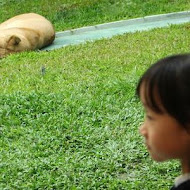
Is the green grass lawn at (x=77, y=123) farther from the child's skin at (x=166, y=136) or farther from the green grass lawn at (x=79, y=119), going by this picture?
the child's skin at (x=166, y=136)

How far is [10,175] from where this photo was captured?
4.35 m

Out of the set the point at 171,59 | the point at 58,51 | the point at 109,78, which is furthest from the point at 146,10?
the point at 171,59

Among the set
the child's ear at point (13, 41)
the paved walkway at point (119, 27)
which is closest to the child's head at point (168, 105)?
the child's ear at point (13, 41)

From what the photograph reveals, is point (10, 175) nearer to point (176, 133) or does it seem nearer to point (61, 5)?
point (176, 133)

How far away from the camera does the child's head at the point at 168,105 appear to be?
2.10m

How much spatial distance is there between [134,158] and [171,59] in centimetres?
247

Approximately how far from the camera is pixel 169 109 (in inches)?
83.9

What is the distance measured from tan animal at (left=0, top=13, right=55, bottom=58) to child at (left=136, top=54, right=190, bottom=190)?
25.7ft

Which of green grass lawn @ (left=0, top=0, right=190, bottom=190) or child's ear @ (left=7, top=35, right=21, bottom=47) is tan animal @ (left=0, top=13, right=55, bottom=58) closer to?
child's ear @ (left=7, top=35, right=21, bottom=47)

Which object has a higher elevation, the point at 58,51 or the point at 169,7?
the point at 58,51

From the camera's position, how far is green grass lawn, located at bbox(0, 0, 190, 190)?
14.0 ft

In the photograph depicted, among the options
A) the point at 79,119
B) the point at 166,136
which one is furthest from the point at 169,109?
the point at 79,119

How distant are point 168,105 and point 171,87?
0.22ft

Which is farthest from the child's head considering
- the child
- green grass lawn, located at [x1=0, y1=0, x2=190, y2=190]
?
green grass lawn, located at [x1=0, y1=0, x2=190, y2=190]
